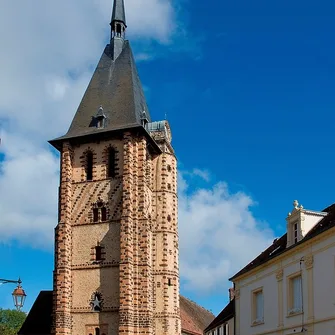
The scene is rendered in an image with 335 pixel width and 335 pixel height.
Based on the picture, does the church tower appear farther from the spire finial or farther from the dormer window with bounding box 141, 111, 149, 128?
the spire finial

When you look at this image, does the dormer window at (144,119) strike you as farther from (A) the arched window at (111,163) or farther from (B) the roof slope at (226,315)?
(B) the roof slope at (226,315)

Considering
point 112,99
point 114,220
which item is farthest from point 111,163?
point 112,99

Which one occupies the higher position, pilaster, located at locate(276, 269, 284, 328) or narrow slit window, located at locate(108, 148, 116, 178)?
narrow slit window, located at locate(108, 148, 116, 178)

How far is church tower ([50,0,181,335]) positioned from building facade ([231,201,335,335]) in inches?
654

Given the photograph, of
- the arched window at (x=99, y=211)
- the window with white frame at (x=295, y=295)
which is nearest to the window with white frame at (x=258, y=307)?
the window with white frame at (x=295, y=295)

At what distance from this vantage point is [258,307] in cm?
2628

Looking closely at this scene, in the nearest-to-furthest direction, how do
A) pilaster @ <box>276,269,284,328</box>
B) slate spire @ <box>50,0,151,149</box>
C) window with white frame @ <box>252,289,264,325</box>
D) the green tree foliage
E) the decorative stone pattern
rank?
pilaster @ <box>276,269,284,328</box>, window with white frame @ <box>252,289,264,325</box>, the decorative stone pattern, slate spire @ <box>50,0,151,149</box>, the green tree foliage

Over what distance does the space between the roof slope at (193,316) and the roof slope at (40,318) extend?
44.5 feet

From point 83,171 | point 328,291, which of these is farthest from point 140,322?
point 328,291

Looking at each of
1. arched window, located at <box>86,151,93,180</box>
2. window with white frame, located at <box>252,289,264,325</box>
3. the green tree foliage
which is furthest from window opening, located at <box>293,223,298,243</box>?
the green tree foliage

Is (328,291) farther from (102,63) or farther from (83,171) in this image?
(102,63)

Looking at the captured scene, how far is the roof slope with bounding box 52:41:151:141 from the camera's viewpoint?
156 feet

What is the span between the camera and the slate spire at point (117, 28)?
52.7 metres

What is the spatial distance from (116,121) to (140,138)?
234cm
